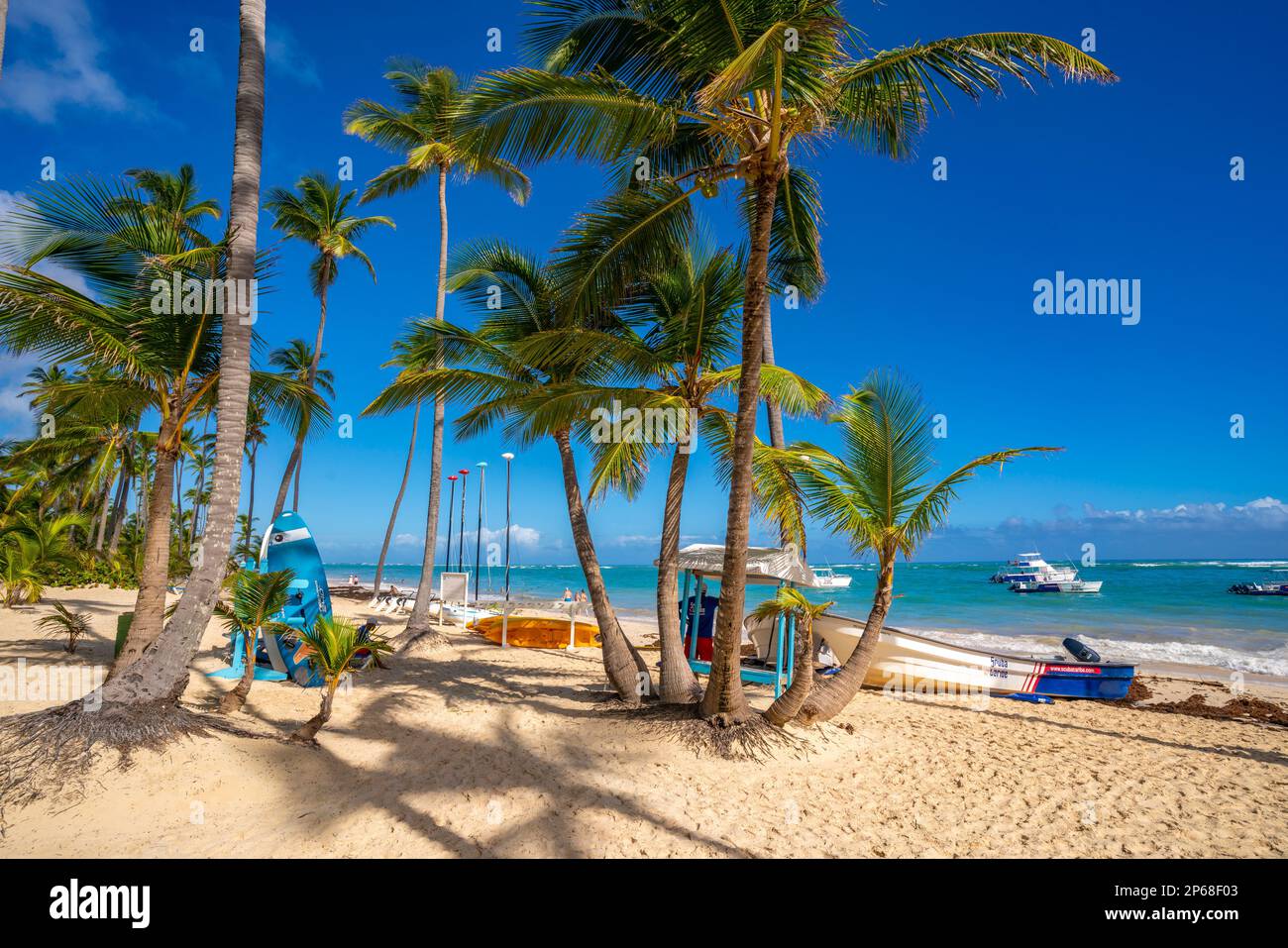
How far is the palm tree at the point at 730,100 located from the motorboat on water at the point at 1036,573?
169ft

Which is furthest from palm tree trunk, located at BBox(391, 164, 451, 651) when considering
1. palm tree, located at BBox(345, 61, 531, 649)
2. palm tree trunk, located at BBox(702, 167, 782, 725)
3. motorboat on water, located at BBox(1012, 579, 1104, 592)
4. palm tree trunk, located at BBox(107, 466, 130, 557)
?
motorboat on water, located at BBox(1012, 579, 1104, 592)

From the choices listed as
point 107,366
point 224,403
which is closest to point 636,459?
point 224,403

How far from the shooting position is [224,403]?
6578 mm

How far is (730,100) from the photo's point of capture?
6020mm

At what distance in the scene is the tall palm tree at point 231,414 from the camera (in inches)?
237

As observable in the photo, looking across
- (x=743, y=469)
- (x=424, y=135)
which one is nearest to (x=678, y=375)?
(x=743, y=469)

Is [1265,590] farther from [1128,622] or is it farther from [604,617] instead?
[604,617]

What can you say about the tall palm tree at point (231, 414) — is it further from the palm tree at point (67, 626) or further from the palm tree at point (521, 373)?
the palm tree at point (67, 626)

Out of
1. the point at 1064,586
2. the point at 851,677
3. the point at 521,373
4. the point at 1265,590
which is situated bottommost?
the point at 1064,586

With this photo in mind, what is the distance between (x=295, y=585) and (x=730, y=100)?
29.9 ft

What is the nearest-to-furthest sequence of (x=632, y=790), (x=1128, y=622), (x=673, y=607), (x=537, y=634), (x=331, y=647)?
1. (x=632, y=790)
2. (x=331, y=647)
3. (x=673, y=607)
4. (x=537, y=634)
5. (x=1128, y=622)

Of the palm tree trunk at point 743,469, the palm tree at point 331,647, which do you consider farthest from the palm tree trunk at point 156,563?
the palm tree trunk at point 743,469

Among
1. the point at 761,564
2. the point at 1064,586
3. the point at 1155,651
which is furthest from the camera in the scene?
the point at 1064,586
